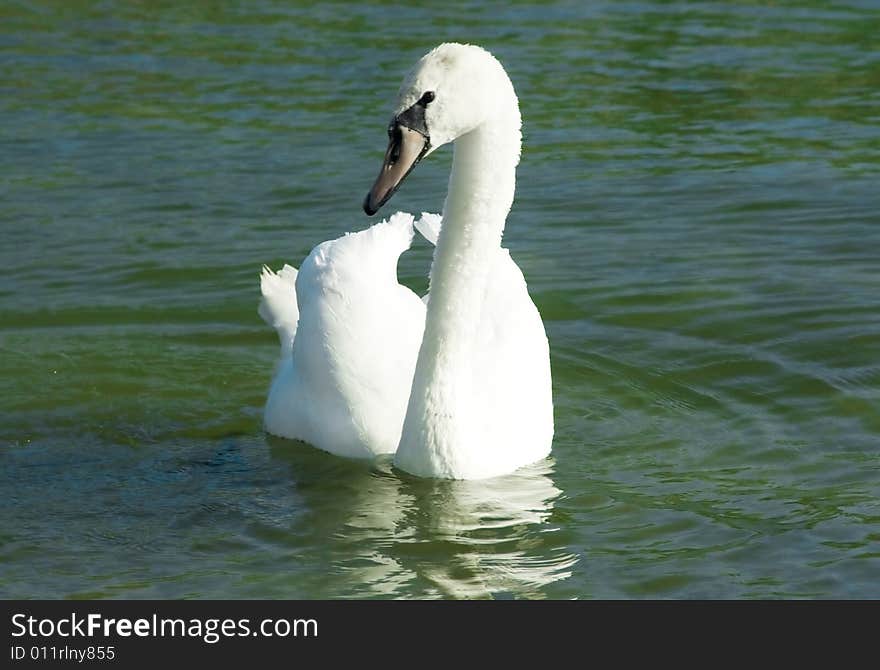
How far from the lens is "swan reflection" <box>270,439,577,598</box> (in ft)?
21.5

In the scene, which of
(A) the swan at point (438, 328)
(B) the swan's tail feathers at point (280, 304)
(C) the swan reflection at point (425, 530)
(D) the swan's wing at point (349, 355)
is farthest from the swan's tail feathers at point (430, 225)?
(C) the swan reflection at point (425, 530)

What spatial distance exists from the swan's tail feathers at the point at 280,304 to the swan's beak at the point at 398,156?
213 cm

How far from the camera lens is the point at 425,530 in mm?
7078

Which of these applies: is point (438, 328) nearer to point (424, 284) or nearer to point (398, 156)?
point (398, 156)

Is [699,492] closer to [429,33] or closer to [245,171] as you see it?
[245,171]

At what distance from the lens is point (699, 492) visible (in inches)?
293

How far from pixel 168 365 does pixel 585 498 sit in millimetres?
2821

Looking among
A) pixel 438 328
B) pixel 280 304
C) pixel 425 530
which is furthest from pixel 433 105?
pixel 280 304

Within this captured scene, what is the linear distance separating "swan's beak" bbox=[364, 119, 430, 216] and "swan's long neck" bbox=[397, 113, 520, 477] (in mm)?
430

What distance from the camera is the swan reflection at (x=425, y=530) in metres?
6.54

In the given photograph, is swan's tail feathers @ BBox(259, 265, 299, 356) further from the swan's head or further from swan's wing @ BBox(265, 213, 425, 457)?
the swan's head

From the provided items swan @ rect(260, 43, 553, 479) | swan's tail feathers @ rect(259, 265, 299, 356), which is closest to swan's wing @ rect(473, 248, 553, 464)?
swan @ rect(260, 43, 553, 479)

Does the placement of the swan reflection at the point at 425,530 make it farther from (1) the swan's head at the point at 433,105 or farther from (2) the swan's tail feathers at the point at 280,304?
(1) the swan's head at the point at 433,105

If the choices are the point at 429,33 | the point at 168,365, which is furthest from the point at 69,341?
the point at 429,33
